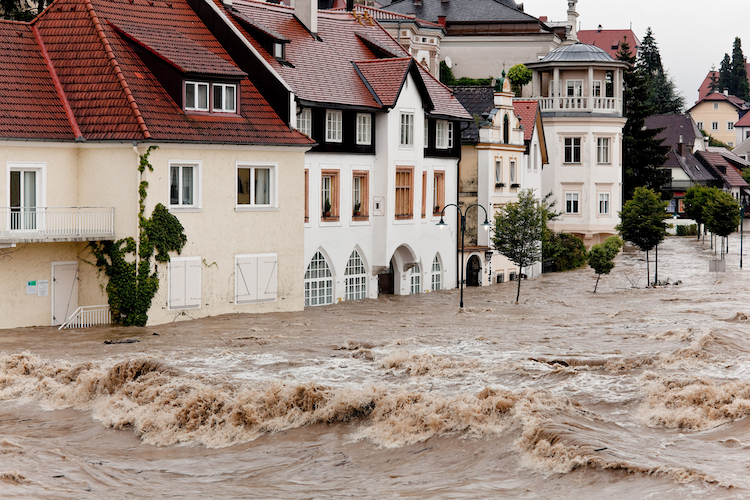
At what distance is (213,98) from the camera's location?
35.6 meters

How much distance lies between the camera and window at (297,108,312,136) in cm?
4034

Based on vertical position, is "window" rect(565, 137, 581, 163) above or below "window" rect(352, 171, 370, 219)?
above

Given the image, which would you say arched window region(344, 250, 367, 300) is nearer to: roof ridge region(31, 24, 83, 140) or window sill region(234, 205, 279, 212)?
window sill region(234, 205, 279, 212)

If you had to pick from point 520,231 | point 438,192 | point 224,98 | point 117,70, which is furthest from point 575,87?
point 117,70

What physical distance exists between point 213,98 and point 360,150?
8937 mm

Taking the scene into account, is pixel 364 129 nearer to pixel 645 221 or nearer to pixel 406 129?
pixel 406 129

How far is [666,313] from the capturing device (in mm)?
38969

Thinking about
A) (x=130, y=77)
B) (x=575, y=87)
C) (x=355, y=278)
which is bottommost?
(x=355, y=278)

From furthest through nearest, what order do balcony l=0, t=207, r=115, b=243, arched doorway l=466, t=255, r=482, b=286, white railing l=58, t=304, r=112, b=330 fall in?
arched doorway l=466, t=255, r=482, b=286 → white railing l=58, t=304, r=112, b=330 → balcony l=0, t=207, r=115, b=243

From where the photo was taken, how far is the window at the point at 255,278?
35.8 m

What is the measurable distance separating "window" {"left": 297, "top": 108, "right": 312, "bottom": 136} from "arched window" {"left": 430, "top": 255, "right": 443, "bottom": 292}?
→ 10.5 m

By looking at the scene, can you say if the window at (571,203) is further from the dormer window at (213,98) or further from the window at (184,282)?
the window at (184,282)

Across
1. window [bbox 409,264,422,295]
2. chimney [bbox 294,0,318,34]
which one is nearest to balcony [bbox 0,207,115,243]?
chimney [bbox 294,0,318,34]

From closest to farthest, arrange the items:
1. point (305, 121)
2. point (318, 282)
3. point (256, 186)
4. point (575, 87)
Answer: point (256, 186) → point (305, 121) → point (318, 282) → point (575, 87)
